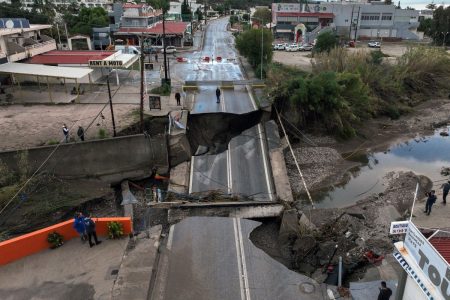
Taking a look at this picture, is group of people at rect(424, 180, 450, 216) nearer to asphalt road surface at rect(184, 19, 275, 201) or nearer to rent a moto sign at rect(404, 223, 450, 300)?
asphalt road surface at rect(184, 19, 275, 201)

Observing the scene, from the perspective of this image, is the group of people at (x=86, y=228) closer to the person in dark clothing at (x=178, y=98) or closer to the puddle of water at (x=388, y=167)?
the puddle of water at (x=388, y=167)

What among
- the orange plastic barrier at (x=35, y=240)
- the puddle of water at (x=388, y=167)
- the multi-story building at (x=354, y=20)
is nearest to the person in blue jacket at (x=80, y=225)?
the orange plastic barrier at (x=35, y=240)

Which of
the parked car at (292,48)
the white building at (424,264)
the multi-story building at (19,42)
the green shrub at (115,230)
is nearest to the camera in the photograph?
the white building at (424,264)

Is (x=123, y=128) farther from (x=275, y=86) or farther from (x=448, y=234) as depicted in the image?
(x=448, y=234)

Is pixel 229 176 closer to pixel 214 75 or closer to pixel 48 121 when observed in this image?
pixel 48 121

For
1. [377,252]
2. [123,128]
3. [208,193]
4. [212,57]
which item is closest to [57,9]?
[212,57]
